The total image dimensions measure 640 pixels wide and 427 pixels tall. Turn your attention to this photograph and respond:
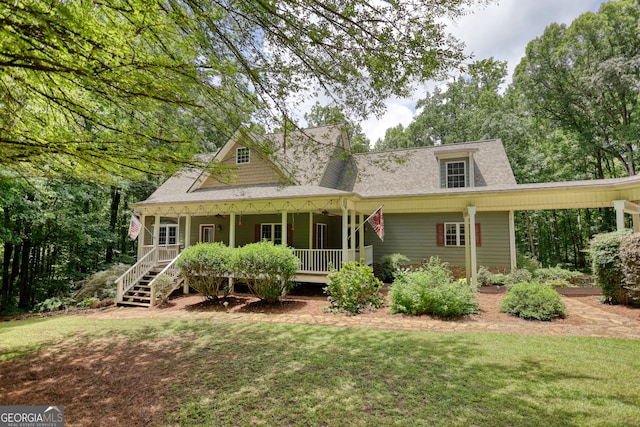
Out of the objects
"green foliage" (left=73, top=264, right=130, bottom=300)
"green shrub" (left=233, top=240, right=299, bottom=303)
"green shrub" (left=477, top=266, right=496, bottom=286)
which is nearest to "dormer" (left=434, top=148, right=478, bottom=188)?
"green shrub" (left=477, top=266, right=496, bottom=286)

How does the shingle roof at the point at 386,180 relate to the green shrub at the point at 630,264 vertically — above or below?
above

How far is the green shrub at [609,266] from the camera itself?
844cm

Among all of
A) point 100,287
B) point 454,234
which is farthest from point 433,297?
point 100,287

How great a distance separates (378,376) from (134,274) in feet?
37.4

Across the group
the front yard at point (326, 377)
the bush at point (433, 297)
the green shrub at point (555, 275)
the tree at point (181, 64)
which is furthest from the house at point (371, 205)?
the front yard at point (326, 377)

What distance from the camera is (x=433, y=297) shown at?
25.9 ft

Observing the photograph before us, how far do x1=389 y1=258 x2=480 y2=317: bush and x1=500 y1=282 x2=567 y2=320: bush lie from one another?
0.84m

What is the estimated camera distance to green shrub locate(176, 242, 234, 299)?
10.1 m

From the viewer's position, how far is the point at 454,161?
1402 cm

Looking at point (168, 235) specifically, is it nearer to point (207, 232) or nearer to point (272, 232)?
point (207, 232)

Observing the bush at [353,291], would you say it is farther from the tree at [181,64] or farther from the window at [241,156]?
the window at [241,156]

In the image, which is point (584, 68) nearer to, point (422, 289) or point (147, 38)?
point (422, 289)

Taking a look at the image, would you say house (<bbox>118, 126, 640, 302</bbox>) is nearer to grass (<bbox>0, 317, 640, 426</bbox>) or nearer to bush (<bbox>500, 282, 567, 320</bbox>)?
bush (<bbox>500, 282, 567, 320</bbox>)

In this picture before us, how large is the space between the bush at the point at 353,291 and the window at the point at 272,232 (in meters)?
6.19
